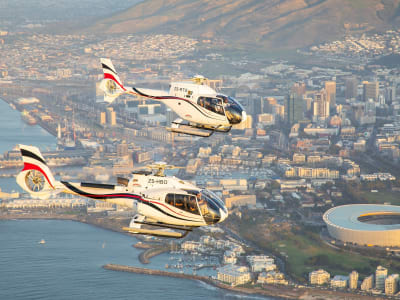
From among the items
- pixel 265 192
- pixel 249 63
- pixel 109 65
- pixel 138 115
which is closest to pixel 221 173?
pixel 265 192

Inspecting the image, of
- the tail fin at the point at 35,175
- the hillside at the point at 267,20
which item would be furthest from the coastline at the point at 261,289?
the hillside at the point at 267,20

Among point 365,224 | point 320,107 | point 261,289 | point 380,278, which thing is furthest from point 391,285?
point 320,107

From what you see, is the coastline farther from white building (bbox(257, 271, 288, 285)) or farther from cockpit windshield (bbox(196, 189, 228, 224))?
cockpit windshield (bbox(196, 189, 228, 224))

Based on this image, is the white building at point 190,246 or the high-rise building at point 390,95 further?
the high-rise building at point 390,95

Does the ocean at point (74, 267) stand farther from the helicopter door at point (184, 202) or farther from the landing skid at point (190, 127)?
the helicopter door at point (184, 202)

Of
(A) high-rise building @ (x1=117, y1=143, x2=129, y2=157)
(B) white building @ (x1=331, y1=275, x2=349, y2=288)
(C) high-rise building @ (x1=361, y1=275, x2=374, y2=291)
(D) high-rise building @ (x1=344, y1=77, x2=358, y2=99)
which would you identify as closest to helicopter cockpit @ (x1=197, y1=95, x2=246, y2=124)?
(B) white building @ (x1=331, y1=275, x2=349, y2=288)

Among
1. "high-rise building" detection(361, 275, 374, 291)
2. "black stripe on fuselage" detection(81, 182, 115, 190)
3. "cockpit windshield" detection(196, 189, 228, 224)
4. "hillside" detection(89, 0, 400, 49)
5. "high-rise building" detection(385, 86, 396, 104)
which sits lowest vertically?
"high-rise building" detection(361, 275, 374, 291)

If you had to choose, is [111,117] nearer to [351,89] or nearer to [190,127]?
[351,89]
